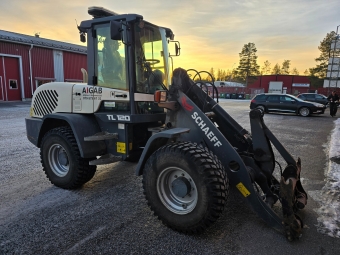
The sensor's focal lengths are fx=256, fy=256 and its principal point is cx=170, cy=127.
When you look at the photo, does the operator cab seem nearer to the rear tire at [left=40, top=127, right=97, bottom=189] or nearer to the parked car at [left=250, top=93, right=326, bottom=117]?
the rear tire at [left=40, top=127, right=97, bottom=189]

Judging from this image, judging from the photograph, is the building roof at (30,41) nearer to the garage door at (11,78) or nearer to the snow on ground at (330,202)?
the garage door at (11,78)

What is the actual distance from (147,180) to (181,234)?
76 cm

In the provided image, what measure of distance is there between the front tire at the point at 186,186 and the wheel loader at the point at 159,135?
0.04 feet

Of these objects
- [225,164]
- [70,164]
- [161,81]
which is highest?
[161,81]

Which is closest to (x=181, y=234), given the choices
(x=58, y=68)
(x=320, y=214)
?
(x=320, y=214)

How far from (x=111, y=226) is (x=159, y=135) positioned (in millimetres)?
1285

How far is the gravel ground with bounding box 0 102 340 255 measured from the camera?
2768 millimetres

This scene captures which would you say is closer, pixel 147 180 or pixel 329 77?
pixel 147 180

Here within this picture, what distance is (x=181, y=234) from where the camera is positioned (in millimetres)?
3020

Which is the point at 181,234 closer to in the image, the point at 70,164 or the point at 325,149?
the point at 70,164

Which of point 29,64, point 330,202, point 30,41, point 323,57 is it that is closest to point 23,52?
point 29,64

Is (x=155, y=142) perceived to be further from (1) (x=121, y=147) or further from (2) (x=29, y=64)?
(2) (x=29, y=64)

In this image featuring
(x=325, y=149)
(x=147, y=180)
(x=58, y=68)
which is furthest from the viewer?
(x=58, y=68)

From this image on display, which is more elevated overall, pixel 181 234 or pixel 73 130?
pixel 73 130
